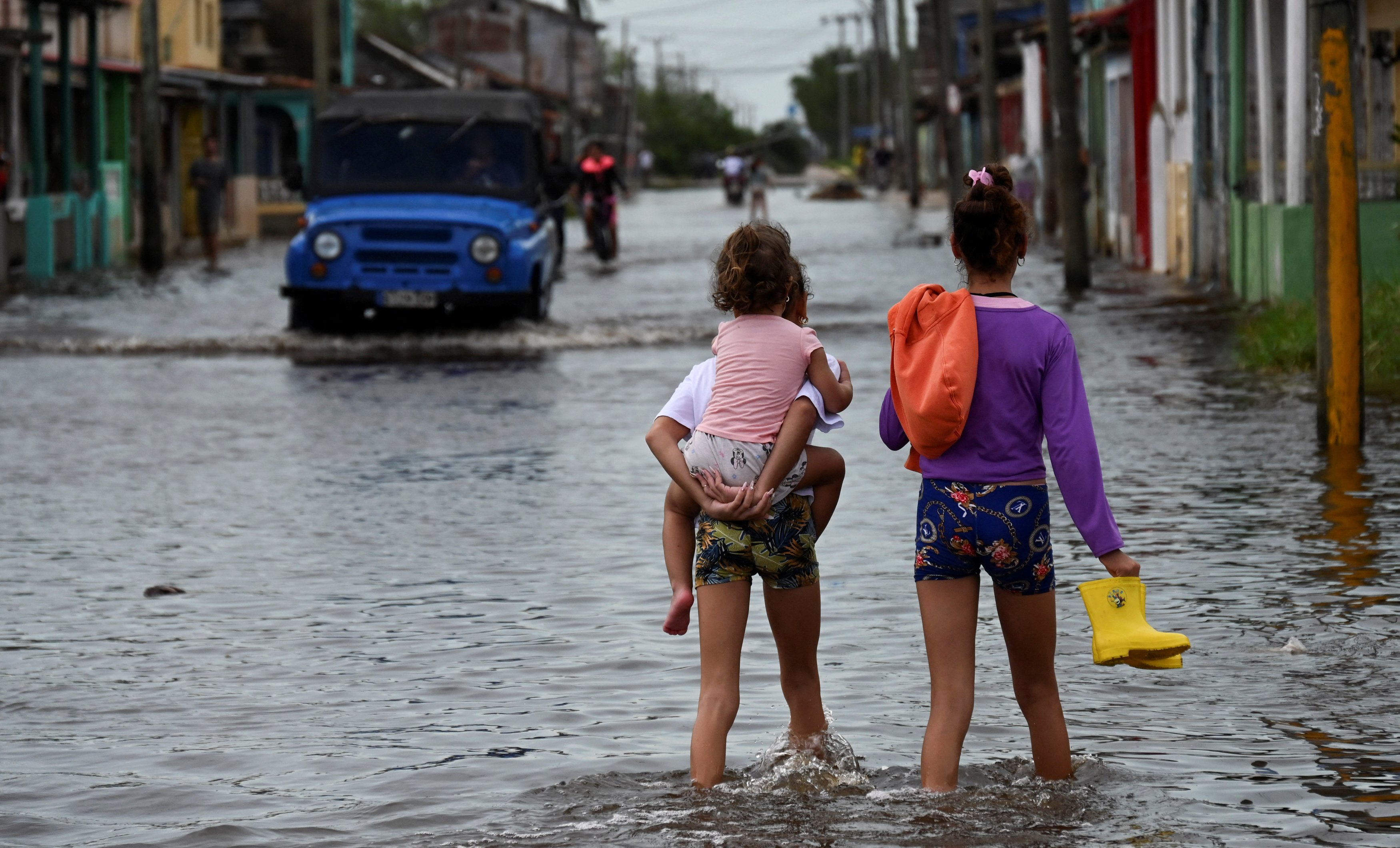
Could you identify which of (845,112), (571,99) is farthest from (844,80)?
(571,99)

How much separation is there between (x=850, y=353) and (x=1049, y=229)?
1957 cm

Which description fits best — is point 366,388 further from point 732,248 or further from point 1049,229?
point 1049,229

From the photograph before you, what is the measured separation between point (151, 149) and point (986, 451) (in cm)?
2855

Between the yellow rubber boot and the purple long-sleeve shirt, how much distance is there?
3.4 inches

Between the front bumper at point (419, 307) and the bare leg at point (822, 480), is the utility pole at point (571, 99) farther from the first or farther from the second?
the bare leg at point (822, 480)

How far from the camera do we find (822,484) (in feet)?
16.7

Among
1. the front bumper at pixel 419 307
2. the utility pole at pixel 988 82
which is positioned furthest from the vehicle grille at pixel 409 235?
the utility pole at pixel 988 82

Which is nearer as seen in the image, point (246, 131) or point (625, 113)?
point (246, 131)

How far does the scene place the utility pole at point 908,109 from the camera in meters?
61.2

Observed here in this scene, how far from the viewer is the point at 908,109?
64625mm

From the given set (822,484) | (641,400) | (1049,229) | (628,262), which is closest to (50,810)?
(822,484)

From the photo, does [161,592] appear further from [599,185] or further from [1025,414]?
[599,185]

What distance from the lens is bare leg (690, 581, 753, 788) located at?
4965mm

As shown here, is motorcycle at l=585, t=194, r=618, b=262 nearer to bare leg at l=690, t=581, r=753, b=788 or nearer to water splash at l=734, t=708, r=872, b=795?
water splash at l=734, t=708, r=872, b=795
